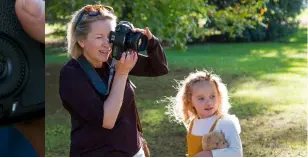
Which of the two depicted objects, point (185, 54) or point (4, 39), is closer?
point (4, 39)

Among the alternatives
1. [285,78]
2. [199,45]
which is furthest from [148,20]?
[199,45]

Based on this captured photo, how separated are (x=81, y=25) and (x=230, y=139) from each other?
0.61m

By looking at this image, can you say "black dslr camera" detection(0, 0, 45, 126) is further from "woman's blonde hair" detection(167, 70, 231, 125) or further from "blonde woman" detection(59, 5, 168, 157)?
"woman's blonde hair" detection(167, 70, 231, 125)

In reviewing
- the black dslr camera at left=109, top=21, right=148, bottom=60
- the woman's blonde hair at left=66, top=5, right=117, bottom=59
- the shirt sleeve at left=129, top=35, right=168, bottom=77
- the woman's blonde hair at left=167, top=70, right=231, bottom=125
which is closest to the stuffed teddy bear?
the woman's blonde hair at left=167, top=70, right=231, bottom=125

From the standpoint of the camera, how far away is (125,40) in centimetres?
134

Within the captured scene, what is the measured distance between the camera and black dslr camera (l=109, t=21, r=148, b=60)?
4.32ft

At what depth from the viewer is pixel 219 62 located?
9.16m

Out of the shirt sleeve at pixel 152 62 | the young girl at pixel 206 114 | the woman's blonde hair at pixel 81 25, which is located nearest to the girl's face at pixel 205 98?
the young girl at pixel 206 114

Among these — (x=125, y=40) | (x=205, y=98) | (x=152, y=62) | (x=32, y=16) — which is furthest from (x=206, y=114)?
(x=32, y=16)

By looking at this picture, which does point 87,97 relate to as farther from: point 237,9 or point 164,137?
point 237,9

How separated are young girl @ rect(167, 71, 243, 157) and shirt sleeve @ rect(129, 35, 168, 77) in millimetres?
313

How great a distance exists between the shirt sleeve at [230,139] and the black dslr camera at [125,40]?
423mm

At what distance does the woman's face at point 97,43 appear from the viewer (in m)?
1.37

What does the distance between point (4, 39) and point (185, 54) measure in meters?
9.97
